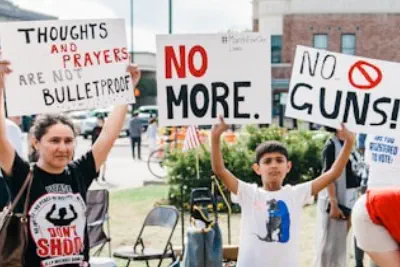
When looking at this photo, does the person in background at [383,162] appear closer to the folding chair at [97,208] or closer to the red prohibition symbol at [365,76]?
the red prohibition symbol at [365,76]

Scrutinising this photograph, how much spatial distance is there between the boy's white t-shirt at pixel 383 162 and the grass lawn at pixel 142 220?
1809mm

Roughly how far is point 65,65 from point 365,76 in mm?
1931

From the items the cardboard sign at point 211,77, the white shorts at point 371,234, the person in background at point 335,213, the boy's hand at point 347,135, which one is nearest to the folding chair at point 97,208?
the person in background at point 335,213

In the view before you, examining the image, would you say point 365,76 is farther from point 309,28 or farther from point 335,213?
point 309,28

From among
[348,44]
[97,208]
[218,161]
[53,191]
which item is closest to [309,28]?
[348,44]

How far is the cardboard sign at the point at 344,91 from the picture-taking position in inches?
184

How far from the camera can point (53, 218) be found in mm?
3477

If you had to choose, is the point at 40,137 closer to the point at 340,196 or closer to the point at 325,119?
the point at 325,119

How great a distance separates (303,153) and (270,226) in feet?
26.2

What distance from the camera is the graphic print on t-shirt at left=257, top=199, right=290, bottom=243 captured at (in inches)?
169

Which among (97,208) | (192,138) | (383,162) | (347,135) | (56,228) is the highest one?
(347,135)

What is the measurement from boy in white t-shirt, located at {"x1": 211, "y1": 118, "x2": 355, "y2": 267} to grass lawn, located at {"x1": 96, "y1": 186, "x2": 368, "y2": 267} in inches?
126

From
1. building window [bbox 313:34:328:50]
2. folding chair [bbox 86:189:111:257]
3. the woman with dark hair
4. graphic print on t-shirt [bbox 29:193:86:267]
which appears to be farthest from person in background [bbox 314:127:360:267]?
building window [bbox 313:34:328:50]

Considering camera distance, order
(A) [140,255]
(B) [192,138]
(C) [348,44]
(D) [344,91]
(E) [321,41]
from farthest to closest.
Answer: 1. (E) [321,41]
2. (C) [348,44]
3. (B) [192,138]
4. (A) [140,255]
5. (D) [344,91]
